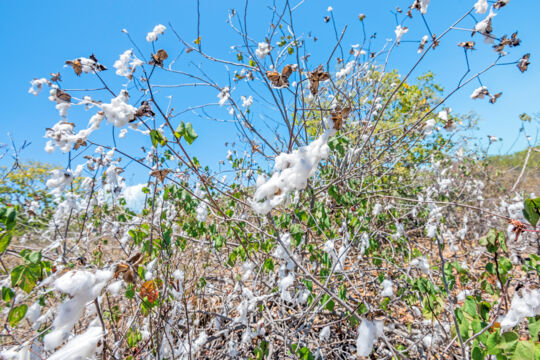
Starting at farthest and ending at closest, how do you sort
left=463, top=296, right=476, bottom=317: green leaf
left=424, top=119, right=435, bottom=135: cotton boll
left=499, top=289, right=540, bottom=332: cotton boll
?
1. left=424, top=119, right=435, bottom=135: cotton boll
2. left=463, top=296, right=476, bottom=317: green leaf
3. left=499, top=289, right=540, bottom=332: cotton boll

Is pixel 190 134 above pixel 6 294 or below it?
above

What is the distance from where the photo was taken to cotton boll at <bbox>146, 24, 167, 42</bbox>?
1628 millimetres

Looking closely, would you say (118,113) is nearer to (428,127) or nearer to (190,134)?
(190,134)

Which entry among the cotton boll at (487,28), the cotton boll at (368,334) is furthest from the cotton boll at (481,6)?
the cotton boll at (368,334)

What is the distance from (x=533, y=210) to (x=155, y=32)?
2.05 m

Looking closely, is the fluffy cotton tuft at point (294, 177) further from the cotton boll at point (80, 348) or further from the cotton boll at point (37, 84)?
the cotton boll at point (37, 84)

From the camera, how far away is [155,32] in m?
1.64

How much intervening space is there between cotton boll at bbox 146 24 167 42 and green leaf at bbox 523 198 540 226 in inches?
77.8

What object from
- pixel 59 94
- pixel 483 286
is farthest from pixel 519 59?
pixel 59 94

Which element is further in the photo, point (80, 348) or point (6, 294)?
point (6, 294)

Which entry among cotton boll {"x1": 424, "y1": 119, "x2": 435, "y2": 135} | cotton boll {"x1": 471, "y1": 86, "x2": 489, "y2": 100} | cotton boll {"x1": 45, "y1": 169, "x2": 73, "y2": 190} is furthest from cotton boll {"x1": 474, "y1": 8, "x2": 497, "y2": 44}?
cotton boll {"x1": 45, "y1": 169, "x2": 73, "y2": 190}

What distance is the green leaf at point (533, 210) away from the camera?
872mm

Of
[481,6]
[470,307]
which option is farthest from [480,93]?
[470,307]

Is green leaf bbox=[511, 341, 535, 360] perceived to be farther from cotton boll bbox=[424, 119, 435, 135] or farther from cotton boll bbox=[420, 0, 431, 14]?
cotton boll bbox=[420, 0, 431, 14]
